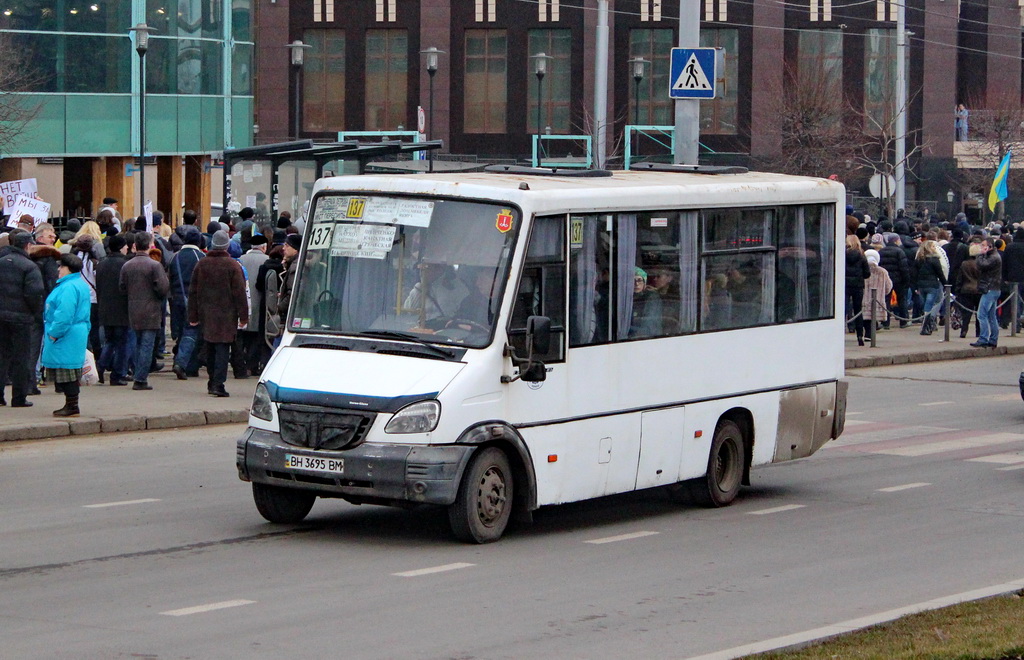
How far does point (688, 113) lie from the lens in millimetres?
20453

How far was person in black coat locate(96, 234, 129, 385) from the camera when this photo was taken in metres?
18.3

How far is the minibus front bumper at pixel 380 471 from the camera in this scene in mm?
9711

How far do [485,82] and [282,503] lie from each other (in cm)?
5842

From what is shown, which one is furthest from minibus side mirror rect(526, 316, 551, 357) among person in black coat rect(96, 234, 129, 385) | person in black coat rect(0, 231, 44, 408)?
person in black coat rect(96, 234, 129, 385)

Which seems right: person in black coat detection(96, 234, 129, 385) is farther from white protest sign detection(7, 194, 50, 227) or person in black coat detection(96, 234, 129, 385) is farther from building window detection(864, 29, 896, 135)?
building window detection(864, 29, 896, 135)

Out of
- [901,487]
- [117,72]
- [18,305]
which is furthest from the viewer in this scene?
[117,72]

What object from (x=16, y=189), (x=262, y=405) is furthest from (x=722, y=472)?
(x=16, y=189)

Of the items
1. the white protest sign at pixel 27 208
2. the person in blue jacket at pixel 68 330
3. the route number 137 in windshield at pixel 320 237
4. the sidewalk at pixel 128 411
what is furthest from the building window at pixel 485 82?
the route number 137 in windshield at pixel 320 237

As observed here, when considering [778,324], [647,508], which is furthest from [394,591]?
[778,324]

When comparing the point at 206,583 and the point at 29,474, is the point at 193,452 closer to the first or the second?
the point at 29,474

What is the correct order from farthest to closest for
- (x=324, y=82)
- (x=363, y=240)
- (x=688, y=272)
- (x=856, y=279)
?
(x=324, y=82), (x=856, y=279), (x=688, y=272), (x=363, y=240)

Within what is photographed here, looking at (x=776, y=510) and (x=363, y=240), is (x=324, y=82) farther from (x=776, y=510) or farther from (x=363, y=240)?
(x=363, y=240)

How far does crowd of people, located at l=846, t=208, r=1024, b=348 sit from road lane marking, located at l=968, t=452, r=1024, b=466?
962cm

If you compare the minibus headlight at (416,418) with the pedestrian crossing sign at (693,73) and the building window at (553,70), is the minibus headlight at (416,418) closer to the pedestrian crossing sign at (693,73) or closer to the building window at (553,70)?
the pedestrian crossing sign at (693,73)
